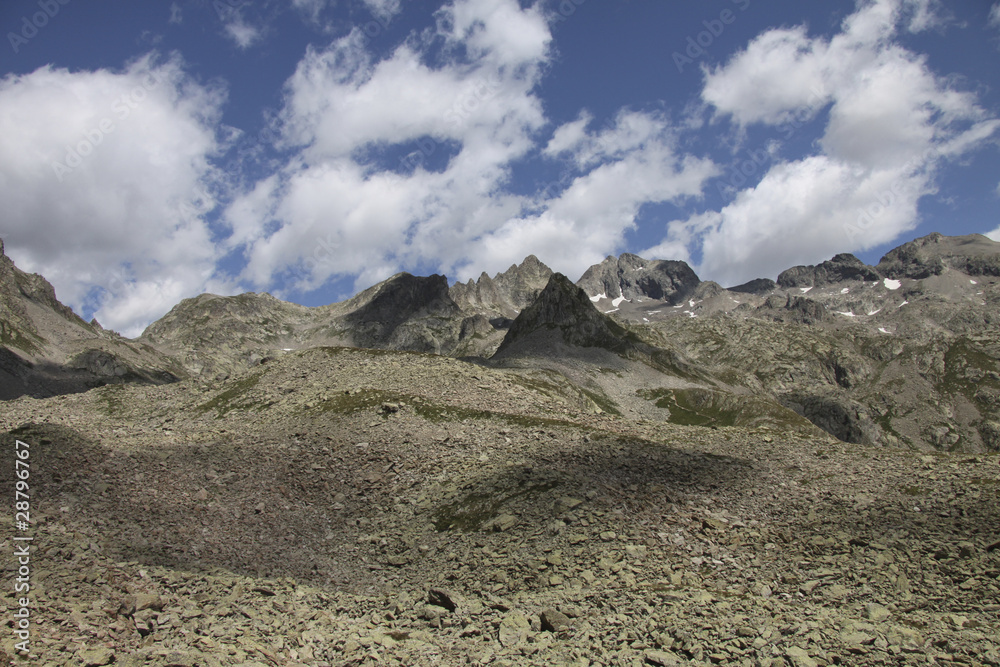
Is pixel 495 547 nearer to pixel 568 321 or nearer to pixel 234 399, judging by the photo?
pixel 234 399

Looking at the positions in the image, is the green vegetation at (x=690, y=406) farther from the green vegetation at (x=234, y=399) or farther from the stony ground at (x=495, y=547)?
the green vegetation at (x=234, y=399)

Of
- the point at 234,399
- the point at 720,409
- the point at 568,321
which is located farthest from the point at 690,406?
the point at 234,399

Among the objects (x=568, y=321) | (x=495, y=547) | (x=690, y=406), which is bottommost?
(x=495, y=547)

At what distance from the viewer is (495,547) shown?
23.3 metres

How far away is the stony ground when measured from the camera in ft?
53.7

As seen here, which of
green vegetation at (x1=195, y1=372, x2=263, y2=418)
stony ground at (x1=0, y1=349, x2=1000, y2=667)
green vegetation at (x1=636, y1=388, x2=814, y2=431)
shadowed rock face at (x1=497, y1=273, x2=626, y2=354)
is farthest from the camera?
shadowed rock face at (x1=497, y1=273, x2=626, y2=354)

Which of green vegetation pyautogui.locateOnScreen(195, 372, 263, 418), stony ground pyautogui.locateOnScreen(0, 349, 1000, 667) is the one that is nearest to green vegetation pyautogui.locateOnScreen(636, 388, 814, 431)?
green vegetation pyautogui.locateOnScreen(195, 372, 263, 418)

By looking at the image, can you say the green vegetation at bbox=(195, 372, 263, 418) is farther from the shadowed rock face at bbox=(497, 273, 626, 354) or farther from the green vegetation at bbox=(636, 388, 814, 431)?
the shadowed rock face at bbox=(497, 273, 626, 354)

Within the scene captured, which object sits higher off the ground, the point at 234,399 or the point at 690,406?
the point at 690,406

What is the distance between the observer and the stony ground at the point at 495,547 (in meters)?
16.4

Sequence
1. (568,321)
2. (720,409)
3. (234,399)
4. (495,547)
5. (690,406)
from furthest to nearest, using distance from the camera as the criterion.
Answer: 1. (568,321)
2. (690,406)
3. (720,409)
4. (234,399)
5. (495,547)

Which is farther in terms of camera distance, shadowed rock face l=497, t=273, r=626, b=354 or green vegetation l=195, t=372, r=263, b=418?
shadowed rock face l=497, t=273, r=626, b=354

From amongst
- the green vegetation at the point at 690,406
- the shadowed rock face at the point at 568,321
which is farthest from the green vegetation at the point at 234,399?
the shadowed rock face at the point at 568,321

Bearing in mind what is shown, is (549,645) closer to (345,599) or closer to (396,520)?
(345,599)
